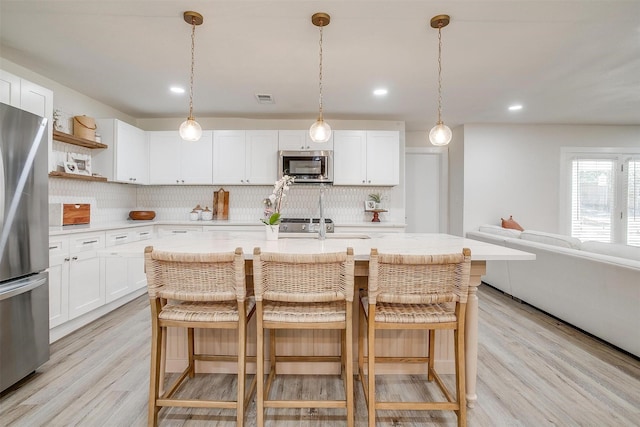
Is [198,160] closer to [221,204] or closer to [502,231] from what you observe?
[221,204]

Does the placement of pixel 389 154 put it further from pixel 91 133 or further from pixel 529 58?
pixel 91 133

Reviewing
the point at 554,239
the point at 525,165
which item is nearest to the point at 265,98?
the point at 554,239

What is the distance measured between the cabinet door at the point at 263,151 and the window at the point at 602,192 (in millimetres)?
4815

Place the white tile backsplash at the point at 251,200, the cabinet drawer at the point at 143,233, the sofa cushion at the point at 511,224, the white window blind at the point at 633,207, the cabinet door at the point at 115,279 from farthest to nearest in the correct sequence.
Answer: the white window blind at the point at 633,207 → the white tile backsplash at the point at 251,200 → the sofa cushion at the point at 511,224 → the cabinet drawer at the point at 143,233 → the cabinet door at the point at 115,279

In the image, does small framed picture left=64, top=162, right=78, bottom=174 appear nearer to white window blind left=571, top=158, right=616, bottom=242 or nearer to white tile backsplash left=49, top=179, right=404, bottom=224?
white tile backsplash left=49, top=179, right=404, bottom=224

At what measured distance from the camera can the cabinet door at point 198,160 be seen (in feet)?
14.9

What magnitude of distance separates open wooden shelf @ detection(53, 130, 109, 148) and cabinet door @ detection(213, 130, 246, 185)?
1349 mm

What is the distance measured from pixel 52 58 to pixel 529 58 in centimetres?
441

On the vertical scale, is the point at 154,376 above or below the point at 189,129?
below

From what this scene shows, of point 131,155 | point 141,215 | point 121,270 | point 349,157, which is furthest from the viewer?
point 349,157

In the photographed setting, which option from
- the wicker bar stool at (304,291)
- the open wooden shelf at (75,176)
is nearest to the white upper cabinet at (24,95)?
the open wooden shelf at (75,176)

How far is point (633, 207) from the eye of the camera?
513cm

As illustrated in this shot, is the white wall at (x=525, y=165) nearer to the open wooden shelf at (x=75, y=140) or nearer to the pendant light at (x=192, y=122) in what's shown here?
the pendant light at (x=192, y=122)

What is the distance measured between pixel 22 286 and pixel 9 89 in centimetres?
157
